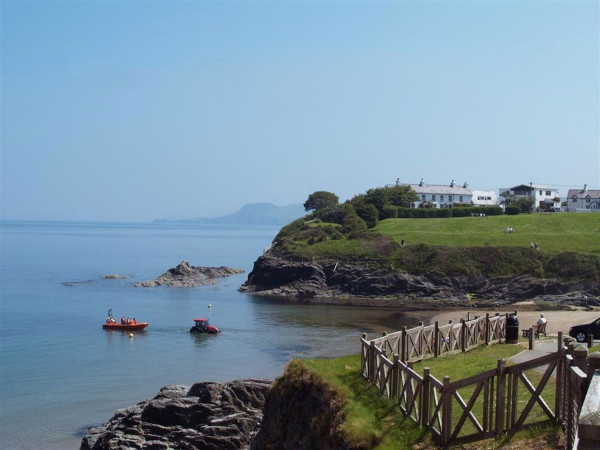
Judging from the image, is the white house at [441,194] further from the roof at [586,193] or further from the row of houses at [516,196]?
the roof at [586,193]

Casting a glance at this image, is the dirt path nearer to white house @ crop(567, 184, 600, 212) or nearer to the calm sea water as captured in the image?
the calm sea water

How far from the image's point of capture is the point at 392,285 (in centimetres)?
8769

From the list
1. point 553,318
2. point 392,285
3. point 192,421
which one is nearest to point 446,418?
point 192,421

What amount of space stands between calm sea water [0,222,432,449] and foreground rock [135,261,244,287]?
450cm

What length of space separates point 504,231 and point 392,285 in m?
25.4

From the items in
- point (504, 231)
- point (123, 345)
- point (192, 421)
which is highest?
point (504, 231)

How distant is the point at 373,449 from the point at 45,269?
125792 millimetres

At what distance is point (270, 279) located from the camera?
96250 mm

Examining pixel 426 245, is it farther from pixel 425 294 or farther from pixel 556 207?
pixel 556 207

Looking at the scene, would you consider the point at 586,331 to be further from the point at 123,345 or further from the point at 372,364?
the point at 123,345

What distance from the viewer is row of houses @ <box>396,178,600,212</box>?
152750 millimetres

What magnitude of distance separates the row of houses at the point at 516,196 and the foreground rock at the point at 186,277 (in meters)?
48.1

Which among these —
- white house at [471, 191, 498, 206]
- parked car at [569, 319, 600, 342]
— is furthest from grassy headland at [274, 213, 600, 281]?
parked car at [569, 319, 600, 342]

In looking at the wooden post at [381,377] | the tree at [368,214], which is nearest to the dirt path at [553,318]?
the wooden post at [381,377]
